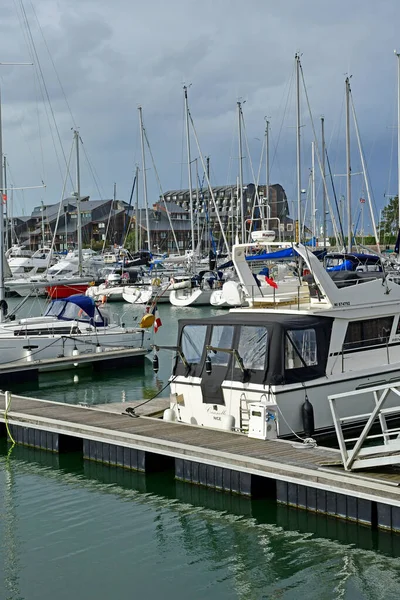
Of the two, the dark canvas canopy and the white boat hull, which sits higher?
the dark canvas canopy

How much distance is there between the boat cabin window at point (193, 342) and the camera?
59.6 feet

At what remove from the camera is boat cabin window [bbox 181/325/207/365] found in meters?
18.2

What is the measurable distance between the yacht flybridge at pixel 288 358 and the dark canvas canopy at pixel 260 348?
0.07ft

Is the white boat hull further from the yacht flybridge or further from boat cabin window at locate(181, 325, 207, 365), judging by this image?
boat cabin window at locate(181, 325, 207, 365)

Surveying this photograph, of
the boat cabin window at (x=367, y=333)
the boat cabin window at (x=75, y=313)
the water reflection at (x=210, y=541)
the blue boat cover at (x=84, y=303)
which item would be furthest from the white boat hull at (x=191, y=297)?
the water reflection at (x=210, y=541)

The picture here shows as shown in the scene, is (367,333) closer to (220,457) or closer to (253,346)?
(253,346)

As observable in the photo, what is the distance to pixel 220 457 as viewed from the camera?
14.9 metres

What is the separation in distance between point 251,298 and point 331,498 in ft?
23.8

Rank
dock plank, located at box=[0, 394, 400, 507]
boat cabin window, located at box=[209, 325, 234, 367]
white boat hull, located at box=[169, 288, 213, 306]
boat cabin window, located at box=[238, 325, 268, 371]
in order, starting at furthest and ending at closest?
white boat hull, located at box=[169, 288, 213, 306], boat cabin window, located at box=[209, 325, 234, 367], boat cabin window, located at box=[238, 325, 268, 371], dock plank, located at box=[0, 394, 400, 507]

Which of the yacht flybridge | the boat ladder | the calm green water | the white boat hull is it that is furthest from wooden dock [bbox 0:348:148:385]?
the white boat hull

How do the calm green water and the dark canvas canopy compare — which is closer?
the calm green water

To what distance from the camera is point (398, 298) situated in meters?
19.8

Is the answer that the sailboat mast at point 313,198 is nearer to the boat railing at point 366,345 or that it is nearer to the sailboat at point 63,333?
the sailboat at point 63,333

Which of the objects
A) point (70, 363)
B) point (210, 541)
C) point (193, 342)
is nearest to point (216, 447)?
point (210, 541)
